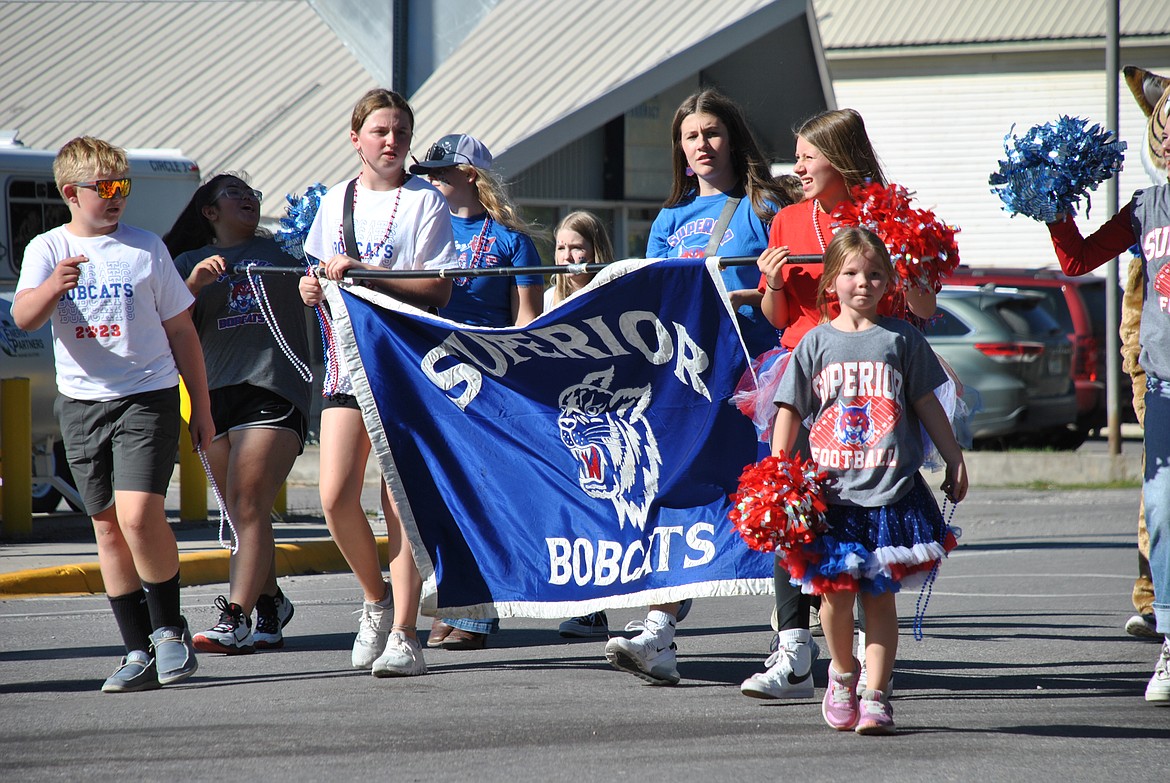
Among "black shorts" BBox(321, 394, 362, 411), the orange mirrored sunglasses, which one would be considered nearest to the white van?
"black shorts" BBox(321, 394, 362, 411)

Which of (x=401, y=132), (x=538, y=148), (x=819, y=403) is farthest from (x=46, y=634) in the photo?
(x=538, y=148)

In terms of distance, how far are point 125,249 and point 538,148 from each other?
1267 centimetres

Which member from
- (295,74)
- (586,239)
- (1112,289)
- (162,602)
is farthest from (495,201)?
(295,74)

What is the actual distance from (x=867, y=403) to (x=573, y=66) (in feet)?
47.8

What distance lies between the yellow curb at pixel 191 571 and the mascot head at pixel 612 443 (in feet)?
11.3

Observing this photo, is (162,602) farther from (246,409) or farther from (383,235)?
(383,235)

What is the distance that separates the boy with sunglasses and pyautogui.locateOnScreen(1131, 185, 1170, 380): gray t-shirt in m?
3.57

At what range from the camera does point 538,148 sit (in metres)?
18.0

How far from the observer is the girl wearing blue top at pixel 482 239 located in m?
6.54

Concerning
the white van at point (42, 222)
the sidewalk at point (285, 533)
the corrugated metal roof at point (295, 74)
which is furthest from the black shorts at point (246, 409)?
the corrugated metal roof at point (295, 74)

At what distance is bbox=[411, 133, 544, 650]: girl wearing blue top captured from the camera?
6.54 m

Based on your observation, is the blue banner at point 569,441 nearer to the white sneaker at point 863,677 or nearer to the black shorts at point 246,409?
the white sneaker at point 863,677

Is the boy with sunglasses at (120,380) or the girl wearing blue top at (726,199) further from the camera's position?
the girl wearing blue top at (726,199)

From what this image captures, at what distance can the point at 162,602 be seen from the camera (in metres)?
5.64
